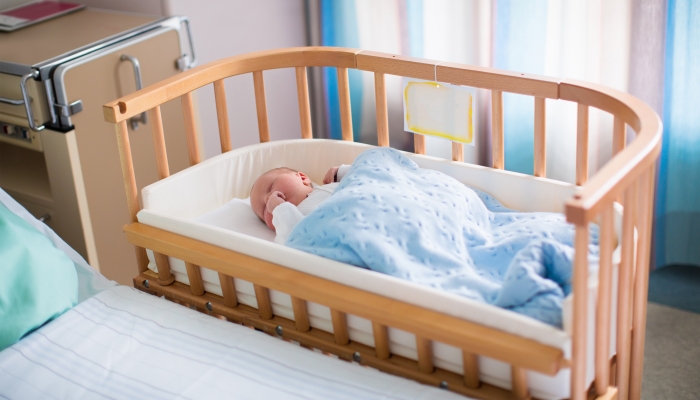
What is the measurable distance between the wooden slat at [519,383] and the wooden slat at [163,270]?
0.70 m

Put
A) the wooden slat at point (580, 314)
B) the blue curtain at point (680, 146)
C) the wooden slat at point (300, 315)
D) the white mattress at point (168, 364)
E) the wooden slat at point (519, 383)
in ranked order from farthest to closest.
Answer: the blue curtain at point (680, 146) → the wooden slat at point (300, 315) → the white mattress at point (168, 364) → the wooden slat at point (519, 383) → the wooden slat at point (580, 314)

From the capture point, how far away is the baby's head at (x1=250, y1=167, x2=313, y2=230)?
160 centimetres

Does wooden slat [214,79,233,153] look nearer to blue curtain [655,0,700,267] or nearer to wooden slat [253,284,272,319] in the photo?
wooden slat [253,284,272,319]

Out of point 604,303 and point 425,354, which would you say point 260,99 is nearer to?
point 425,354

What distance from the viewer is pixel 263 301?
1351mm

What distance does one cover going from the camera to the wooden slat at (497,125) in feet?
4.86

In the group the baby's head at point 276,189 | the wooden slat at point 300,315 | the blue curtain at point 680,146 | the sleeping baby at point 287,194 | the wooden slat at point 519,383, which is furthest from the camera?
the blue curtain at point 680,146

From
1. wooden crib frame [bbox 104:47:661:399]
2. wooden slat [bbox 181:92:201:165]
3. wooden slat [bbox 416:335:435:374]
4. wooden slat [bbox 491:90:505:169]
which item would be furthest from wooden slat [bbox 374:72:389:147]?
wooden slat [bbox 416:335:435:374]

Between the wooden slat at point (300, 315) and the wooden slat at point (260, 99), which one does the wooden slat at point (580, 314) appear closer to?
the wooden slat at point (300, 315)

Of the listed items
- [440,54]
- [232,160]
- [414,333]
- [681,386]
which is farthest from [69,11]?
[681,386]

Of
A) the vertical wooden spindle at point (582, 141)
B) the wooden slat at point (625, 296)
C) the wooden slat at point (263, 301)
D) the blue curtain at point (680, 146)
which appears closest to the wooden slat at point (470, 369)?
the wooden slat at point (625, 296)

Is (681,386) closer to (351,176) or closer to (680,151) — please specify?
(680,151)

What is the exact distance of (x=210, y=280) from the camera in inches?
56.8

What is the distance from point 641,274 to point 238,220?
0.82 meters
